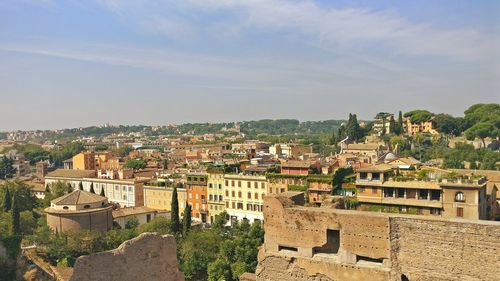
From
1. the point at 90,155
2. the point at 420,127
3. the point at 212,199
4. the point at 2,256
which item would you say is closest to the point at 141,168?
the point at 90,155

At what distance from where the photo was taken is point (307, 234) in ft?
48.6

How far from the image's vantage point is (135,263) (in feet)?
48.3

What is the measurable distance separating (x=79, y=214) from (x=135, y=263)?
82.5ft

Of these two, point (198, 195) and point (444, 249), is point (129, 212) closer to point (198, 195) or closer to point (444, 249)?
point (198, 195)

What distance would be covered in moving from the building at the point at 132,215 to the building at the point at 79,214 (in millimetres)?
4039

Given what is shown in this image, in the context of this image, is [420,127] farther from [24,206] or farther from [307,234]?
[307,234]

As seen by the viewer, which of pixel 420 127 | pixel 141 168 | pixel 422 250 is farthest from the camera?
pixel 420 127

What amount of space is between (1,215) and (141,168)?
31.8 m

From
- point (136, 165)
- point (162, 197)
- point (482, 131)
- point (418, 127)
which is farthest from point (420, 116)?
point (162, 197)

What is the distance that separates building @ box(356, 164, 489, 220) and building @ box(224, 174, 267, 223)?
43.7 feet

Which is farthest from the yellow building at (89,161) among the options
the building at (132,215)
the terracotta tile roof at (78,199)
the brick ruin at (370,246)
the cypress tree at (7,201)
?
the brick ruin at (370,246)

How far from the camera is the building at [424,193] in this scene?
2920cm

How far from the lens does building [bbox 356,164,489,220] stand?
29.2 m

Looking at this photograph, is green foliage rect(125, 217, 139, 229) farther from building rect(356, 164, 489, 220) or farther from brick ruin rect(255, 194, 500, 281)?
brick ruin rect(255, 194, 500, 281)
